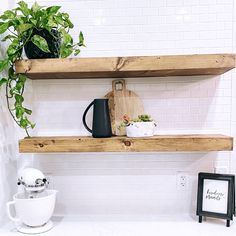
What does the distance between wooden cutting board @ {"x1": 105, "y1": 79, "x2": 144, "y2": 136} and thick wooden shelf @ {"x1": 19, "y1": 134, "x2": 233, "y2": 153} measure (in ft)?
0.61

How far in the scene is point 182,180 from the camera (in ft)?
4.66

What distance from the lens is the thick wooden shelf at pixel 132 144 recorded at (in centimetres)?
120

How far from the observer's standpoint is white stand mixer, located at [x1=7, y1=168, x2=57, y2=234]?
119 cm

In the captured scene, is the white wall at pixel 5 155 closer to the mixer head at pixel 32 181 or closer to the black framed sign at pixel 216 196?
the mixer head at pixel 32 181

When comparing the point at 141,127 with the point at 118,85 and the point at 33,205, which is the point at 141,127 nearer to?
the point at 118,85

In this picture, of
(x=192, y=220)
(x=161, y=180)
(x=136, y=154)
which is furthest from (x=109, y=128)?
(x=192, y=220)

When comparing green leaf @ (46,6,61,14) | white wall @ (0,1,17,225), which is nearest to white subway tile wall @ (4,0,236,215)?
white wall @ (0,1,17,225)

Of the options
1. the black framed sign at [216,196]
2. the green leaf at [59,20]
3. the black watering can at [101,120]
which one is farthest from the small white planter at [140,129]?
the green leaf at [59,20]

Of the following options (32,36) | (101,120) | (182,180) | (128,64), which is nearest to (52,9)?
(32,36)

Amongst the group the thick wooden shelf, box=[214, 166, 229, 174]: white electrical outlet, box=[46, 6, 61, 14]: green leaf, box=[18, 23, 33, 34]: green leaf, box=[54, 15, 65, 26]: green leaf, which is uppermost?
box=[46, 6, 61, 14]: green leaf

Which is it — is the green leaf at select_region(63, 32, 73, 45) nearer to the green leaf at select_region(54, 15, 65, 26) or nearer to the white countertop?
the green leaf at select_region(54, 15, 65, 26)

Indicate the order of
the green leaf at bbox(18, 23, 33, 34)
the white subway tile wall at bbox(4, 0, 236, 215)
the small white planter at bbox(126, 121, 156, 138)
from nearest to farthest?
the green leaf at bbox(18, 23, 33, 34), the small white planter at bbox(126, 121, 156, 138), the white subway tile wall at bbox(4, 0, 236, 215)

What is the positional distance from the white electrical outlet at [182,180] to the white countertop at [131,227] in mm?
163

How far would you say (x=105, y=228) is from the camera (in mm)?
1274
